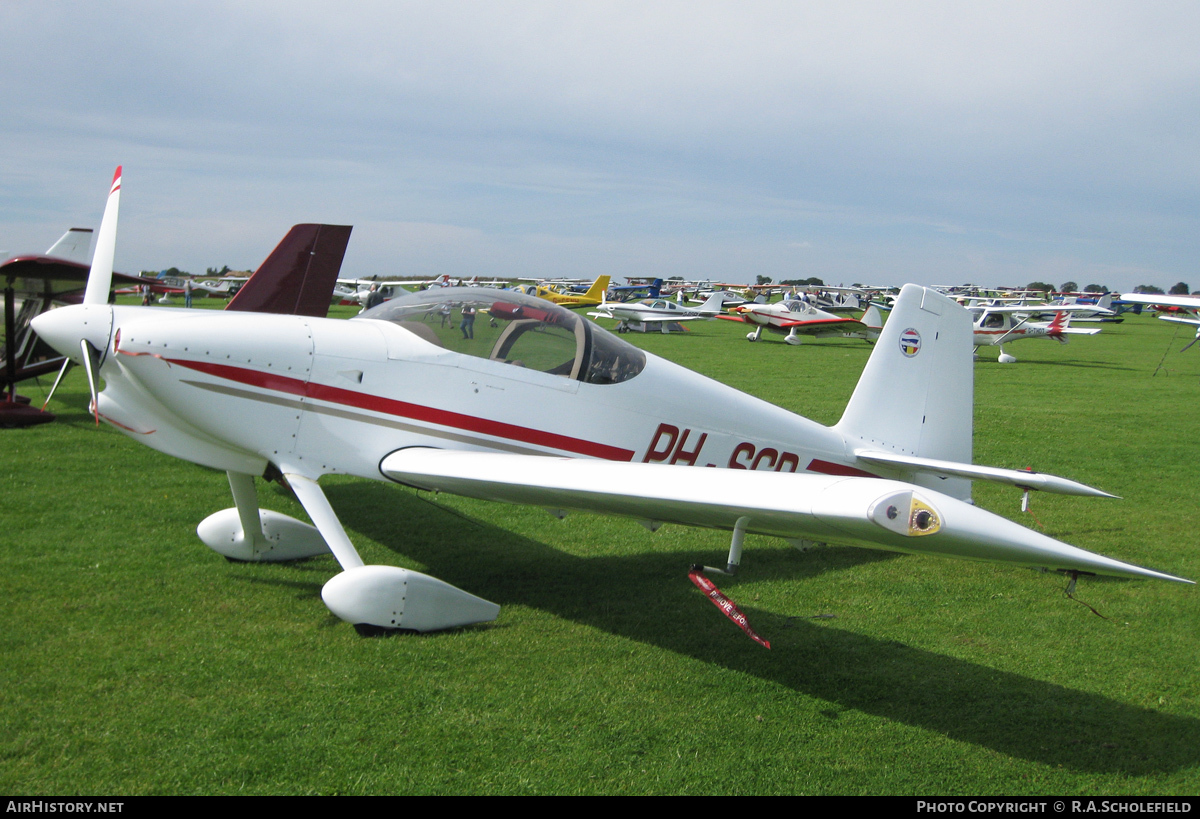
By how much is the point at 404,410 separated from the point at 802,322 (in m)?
28.0

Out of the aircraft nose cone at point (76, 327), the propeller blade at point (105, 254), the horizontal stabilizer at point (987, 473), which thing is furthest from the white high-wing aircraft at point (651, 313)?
the aircraft nose cone at point (76, 327)

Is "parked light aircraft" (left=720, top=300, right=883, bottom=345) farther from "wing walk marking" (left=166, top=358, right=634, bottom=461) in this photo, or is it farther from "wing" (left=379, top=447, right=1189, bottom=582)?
"wing" (left=379, top=447, right=1189, bottom=582)

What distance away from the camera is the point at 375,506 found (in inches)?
284

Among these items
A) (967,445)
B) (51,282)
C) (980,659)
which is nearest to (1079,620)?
(980,659)

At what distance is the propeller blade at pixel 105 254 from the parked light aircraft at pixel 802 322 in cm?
2716

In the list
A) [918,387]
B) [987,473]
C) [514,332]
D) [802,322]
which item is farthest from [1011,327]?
[514,332]

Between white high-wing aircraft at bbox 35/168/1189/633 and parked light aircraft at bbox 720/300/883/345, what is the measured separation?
25427 millimetres

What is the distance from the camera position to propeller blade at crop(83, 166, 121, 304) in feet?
16.4

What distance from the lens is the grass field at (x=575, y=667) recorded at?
10.4 ft

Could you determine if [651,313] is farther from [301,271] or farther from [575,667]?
[575,667]

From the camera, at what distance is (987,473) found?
4.67 m

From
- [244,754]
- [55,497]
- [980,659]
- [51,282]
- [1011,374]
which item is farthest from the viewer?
[1011,374]
